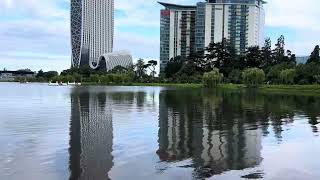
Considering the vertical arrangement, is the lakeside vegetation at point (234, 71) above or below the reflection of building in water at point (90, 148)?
above

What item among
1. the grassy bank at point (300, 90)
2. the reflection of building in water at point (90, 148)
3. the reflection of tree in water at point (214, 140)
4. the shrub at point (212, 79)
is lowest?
the reflection of tree in water at point (214, 140)

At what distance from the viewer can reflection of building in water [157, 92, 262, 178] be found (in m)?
15.7

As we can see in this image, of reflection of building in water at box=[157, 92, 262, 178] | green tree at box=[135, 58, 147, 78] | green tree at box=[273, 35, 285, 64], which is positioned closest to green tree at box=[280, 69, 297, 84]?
green tree at box=[273, 35, 285, 64]

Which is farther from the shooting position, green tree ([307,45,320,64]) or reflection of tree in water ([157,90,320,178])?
green tree ([307,45,320,64])

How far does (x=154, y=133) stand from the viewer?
23828mm

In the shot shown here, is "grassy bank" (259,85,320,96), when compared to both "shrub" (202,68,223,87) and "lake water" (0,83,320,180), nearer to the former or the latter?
"shrub" (202,68,223,87)

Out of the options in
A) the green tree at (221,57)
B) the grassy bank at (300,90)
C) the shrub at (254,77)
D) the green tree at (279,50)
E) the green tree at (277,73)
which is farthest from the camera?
the green tree at (221,57)

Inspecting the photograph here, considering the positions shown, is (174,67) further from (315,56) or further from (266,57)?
(315,56)

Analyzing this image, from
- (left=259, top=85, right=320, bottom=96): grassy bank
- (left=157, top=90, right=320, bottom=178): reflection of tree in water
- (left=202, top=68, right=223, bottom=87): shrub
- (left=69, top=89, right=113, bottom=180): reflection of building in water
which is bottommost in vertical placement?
(left=157, top=90, right=320, bottom=178): reflection of tree in water

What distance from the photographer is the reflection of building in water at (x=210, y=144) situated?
15680mm

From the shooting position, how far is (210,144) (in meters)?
20.0

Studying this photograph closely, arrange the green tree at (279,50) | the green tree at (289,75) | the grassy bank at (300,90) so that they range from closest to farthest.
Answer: the grassy bank at (300,90) → the green tree at (289,75) → the green tree at (279,50)

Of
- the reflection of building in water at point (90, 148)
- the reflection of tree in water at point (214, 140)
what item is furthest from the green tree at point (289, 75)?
the reflection of building in water at point (90, 148)

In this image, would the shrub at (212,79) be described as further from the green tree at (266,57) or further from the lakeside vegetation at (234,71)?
the green tree at (266,57)
